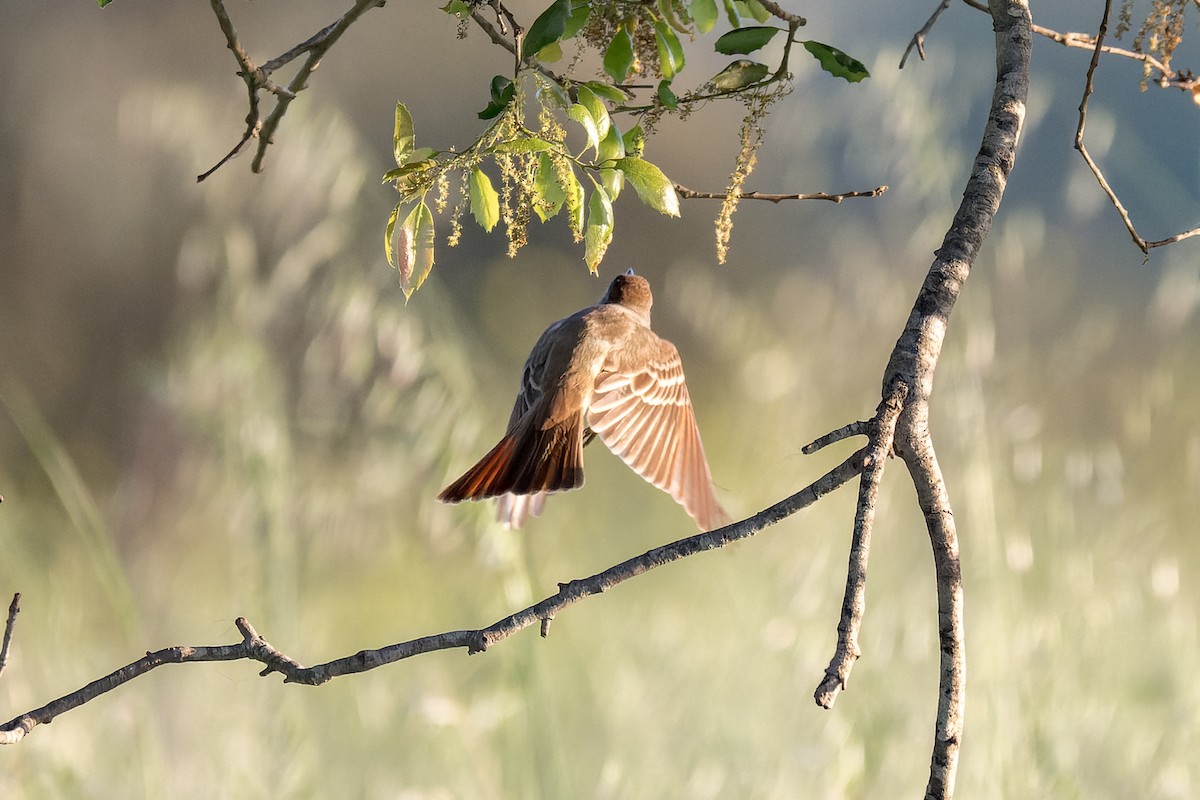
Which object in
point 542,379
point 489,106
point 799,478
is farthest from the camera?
point 799,478

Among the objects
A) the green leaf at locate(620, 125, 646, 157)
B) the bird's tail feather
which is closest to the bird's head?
the bird's tail feather

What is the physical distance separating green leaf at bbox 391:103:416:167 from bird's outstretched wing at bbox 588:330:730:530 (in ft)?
0.79

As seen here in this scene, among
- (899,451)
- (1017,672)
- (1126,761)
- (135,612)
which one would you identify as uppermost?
(899,451)

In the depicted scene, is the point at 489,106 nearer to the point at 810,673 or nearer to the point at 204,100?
the point at 810,673

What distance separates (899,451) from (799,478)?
89 cm

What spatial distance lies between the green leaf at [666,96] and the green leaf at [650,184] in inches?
2.1

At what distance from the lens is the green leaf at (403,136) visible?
0.66 m

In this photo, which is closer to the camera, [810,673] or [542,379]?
[542,379]

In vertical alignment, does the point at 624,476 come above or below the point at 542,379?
below

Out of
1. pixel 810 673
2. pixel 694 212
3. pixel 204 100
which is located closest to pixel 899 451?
pixel 810 673

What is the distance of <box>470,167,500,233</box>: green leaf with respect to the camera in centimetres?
65

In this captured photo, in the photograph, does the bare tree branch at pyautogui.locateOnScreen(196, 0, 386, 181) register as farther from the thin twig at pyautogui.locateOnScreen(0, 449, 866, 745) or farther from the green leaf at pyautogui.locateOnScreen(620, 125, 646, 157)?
the thin twig at pyautogui.locateOnScreen(0, 449, 866, 745)

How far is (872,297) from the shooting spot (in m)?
1.33

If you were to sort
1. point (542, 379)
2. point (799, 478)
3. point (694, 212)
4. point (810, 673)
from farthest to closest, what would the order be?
point (694, 212)
point (799, 478)
point (810, 673)
point (542, 379)
